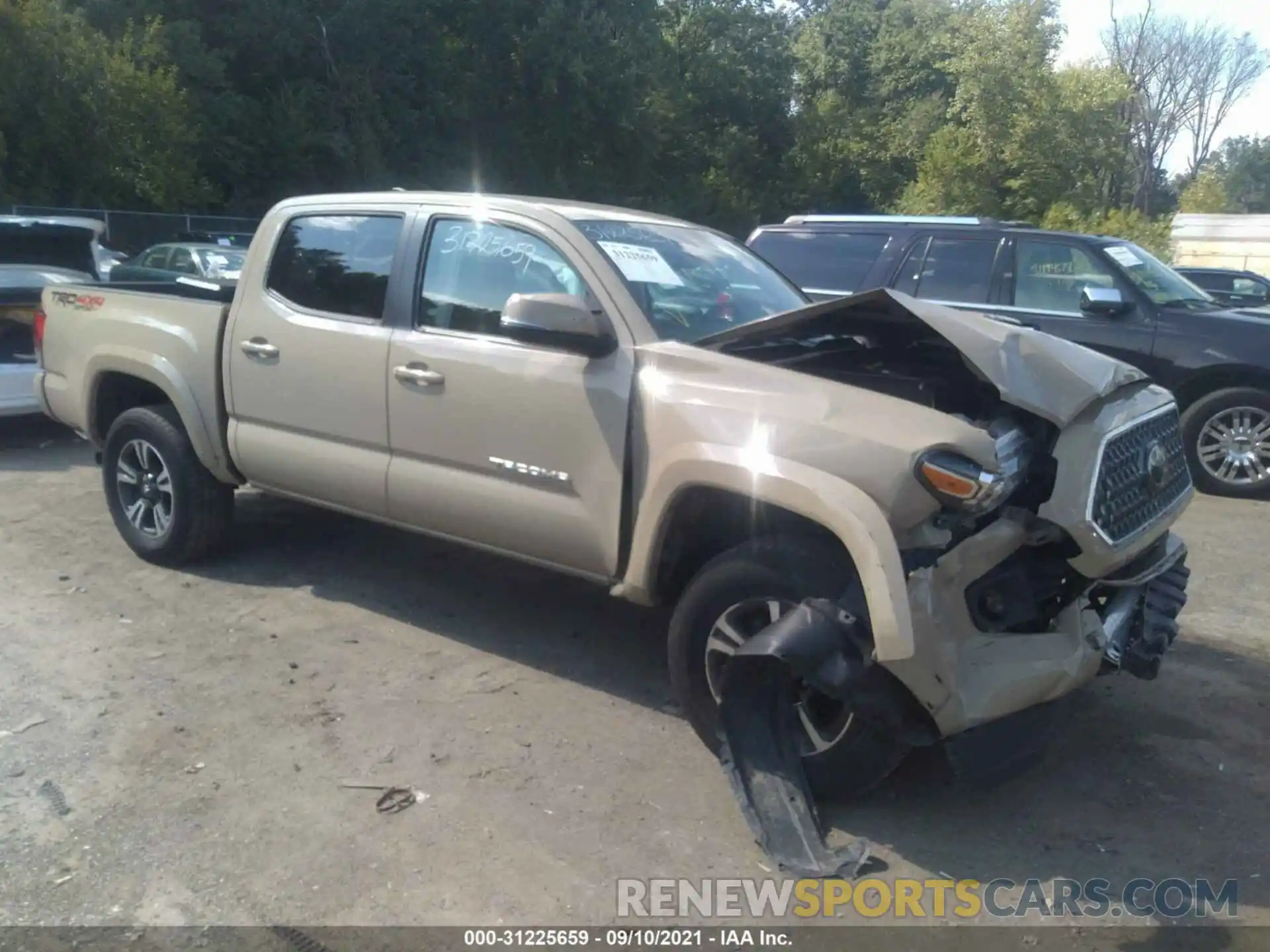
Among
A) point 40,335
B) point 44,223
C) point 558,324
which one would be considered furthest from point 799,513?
point 44,223

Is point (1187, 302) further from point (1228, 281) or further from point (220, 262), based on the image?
point (220, 262)

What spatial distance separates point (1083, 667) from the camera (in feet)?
12.2

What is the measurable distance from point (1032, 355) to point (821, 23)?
168 feet

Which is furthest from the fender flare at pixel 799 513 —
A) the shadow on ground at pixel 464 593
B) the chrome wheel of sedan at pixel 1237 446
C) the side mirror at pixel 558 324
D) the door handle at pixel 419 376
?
the chrome wheel of sedan at pixel 1237 446

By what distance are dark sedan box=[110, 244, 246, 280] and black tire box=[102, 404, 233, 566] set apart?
8854 millimetres

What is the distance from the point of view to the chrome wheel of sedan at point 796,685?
3.89 meters

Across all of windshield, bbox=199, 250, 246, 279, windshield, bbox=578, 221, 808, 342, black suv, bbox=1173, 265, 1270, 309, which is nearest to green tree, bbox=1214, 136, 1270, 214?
black suv, bbox=1173, 265, 1270, 309

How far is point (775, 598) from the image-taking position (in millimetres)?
3885

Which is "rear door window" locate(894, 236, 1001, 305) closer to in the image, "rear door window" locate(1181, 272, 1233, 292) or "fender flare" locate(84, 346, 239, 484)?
"fender flare" locate(84, 346, 239, 484)

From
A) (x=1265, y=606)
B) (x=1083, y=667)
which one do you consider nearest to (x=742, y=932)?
(x=1083, y=667)

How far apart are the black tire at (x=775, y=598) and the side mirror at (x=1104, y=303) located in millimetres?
5526

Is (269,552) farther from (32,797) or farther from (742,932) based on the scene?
(742,932)

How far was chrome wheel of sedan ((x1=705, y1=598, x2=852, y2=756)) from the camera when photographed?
12.8 feet

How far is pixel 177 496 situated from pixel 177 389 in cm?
54
